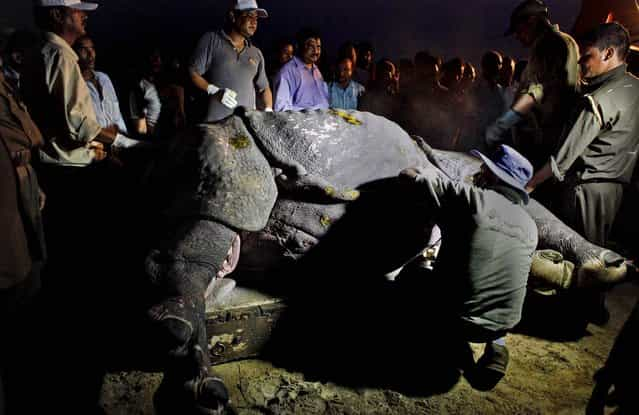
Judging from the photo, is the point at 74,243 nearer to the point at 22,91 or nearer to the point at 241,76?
the point at 22,91

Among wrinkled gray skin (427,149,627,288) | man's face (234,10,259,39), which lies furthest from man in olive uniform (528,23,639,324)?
man's face (234,10,259,39)

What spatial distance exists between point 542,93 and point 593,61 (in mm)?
441

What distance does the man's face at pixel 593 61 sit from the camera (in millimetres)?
2932

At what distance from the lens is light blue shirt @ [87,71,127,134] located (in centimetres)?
356

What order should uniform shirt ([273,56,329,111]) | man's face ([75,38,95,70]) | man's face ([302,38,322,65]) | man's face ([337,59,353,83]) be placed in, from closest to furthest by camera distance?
man's face ([75,38,95,70]) → uniform shirt ([273,56,329,111]) → man's face ([302,38,322,65]) → man's face ([337,59,353,83])

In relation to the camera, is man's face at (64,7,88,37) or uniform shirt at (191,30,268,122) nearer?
man's face at (64,7,88,37)

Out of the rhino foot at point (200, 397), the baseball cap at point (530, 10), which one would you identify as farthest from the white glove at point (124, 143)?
the baseball cap at point (530, 10)

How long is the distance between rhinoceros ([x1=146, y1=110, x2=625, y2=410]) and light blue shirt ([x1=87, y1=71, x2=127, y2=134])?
5.83 ft

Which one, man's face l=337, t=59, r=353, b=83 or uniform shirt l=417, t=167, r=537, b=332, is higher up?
man's face l=337, t=59, r=353, b=83

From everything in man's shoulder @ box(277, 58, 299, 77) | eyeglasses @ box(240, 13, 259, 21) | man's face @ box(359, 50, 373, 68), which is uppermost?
eyeglasses @ box(240, 13, 259, 21)

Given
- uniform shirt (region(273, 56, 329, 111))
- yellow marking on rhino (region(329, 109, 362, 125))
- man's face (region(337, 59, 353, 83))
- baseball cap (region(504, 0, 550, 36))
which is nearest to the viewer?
yellow marking on rhino (region(329, 109, 362, 125))

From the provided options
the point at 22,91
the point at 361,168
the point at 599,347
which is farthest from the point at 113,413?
the point at 599,347

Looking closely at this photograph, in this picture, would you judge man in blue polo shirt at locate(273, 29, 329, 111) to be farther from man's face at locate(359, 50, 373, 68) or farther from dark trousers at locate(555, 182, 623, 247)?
dark trousers at locate(555, 182, 623, 247)

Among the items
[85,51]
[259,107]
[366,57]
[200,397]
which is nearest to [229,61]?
[259,107]
